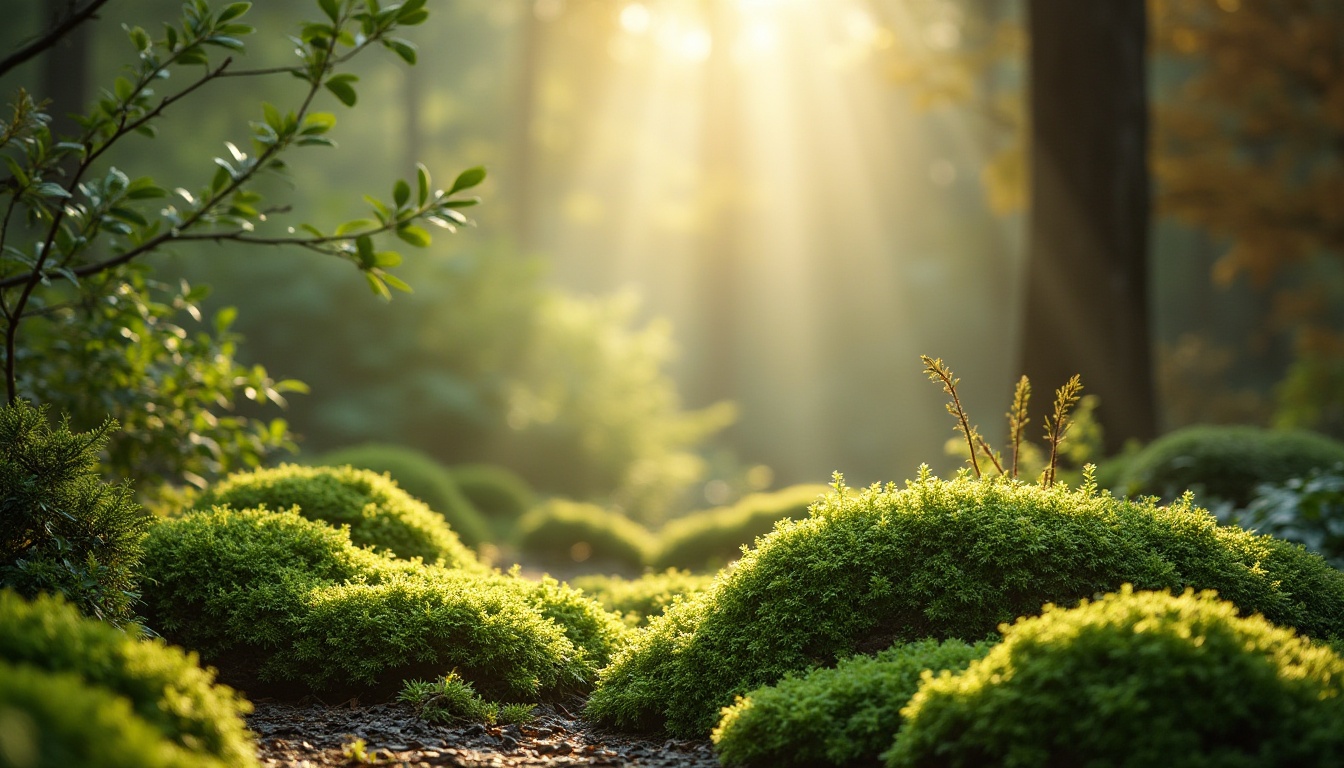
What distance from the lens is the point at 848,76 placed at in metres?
30.8

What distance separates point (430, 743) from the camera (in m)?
3.73

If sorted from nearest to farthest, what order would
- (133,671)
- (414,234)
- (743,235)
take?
(133,671), (414,234), (743,235)

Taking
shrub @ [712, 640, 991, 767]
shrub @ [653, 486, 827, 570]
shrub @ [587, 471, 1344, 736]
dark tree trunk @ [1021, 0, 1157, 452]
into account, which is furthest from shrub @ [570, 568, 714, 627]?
dark tree trunk @ [1021, 0, 1157, 452]

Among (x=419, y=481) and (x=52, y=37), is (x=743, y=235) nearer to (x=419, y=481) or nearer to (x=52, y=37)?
(x=419, y=481)

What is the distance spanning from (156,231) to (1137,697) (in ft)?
14.9

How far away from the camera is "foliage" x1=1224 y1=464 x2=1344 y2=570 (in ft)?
17.7

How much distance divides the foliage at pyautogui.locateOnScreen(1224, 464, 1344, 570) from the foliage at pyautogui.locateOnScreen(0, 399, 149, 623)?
17.8 feet

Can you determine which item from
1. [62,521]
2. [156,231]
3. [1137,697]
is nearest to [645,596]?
[62,521]

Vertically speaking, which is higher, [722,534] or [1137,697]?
[722,534]

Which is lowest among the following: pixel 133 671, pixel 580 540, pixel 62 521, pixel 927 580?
pixel 133 671

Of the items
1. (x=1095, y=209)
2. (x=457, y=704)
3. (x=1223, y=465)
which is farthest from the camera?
(x=1095, y=209)

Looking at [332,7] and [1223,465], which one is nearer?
[332,7]

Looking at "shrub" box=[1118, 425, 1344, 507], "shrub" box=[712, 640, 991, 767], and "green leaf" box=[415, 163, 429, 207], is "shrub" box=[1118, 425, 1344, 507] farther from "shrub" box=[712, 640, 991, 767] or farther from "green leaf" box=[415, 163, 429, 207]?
"green leaf" box=[415, 163, 429, 207]

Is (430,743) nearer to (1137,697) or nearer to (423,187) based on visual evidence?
(423,187)
